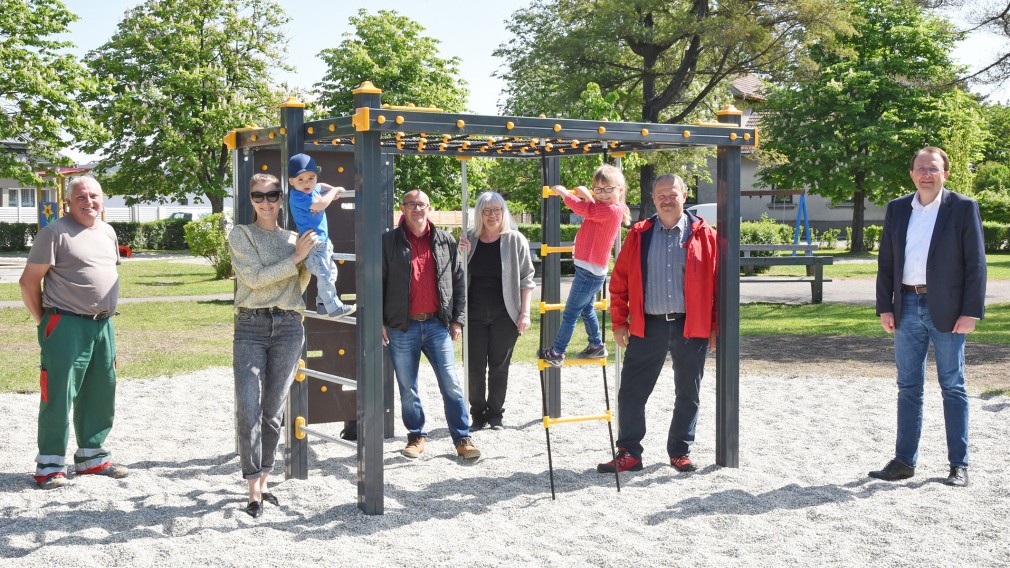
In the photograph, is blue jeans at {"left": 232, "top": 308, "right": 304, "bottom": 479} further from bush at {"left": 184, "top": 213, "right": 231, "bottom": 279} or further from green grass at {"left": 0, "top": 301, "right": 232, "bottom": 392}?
bush at {"left": 184, "top": 213, "right": 231, "bottom": 279}

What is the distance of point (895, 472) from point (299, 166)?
12.3ft

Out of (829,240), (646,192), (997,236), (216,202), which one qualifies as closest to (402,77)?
(216,202)

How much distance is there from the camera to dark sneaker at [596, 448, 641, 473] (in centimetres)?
610

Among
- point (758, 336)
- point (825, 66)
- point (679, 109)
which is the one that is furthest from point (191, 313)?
point (825, 66)

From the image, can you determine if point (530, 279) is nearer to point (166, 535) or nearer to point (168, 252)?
point (166, 535)

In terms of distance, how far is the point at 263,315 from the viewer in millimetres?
4977

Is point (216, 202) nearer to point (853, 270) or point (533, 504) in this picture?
point (853, 270)

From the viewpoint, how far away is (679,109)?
3378 cm

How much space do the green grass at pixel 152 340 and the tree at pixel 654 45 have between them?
14.1 m

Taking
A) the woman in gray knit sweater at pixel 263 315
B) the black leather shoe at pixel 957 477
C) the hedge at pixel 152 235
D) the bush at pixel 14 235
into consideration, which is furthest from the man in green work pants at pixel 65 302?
the bush at pixel 14 235

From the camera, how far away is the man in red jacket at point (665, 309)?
5.90 metres

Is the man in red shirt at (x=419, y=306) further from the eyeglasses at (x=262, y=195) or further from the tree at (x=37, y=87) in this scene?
the tree at (x=37, y=87)

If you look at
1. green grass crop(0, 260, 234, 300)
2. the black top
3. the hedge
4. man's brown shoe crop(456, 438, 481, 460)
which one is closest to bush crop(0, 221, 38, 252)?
the hedge

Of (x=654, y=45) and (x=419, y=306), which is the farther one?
(x=654, y=45)
